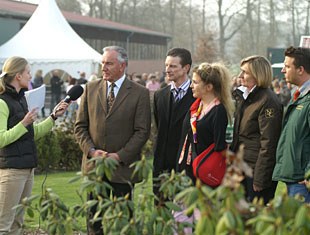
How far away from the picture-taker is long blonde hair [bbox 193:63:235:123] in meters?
5.98

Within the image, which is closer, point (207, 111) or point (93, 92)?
point (207, 111)

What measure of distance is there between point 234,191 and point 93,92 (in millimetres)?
3596

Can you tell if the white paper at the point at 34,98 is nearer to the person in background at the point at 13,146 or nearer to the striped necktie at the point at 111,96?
the person in background at the point at 13,146

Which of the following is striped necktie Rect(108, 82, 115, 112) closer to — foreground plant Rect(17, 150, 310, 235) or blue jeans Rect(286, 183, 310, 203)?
blue jeans Rect(286, 183, 310, 203)

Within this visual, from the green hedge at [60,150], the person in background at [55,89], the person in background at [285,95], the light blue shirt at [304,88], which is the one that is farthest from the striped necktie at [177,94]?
the person in background at [55,89]

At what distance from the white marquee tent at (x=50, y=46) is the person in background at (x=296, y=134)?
23.1 metres

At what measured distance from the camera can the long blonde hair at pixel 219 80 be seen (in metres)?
5.98

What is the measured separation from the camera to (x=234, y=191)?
3080 mm

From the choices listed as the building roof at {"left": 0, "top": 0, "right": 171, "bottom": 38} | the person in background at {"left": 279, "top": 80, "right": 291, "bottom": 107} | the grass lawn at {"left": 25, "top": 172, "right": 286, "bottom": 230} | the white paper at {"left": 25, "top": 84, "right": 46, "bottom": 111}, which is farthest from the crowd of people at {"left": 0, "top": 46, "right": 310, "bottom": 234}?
the building roof at {"left": 0, "top": 0, "right": 171, "bottom": 38}

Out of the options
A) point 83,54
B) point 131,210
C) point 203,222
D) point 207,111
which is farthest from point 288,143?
point 83,54

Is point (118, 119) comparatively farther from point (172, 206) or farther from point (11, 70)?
point (172, 206)

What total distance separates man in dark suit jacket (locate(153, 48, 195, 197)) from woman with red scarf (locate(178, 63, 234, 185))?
0.56 meters

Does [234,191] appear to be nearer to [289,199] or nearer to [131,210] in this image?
[289,199]

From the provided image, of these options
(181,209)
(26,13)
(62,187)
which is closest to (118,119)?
(181,209)
